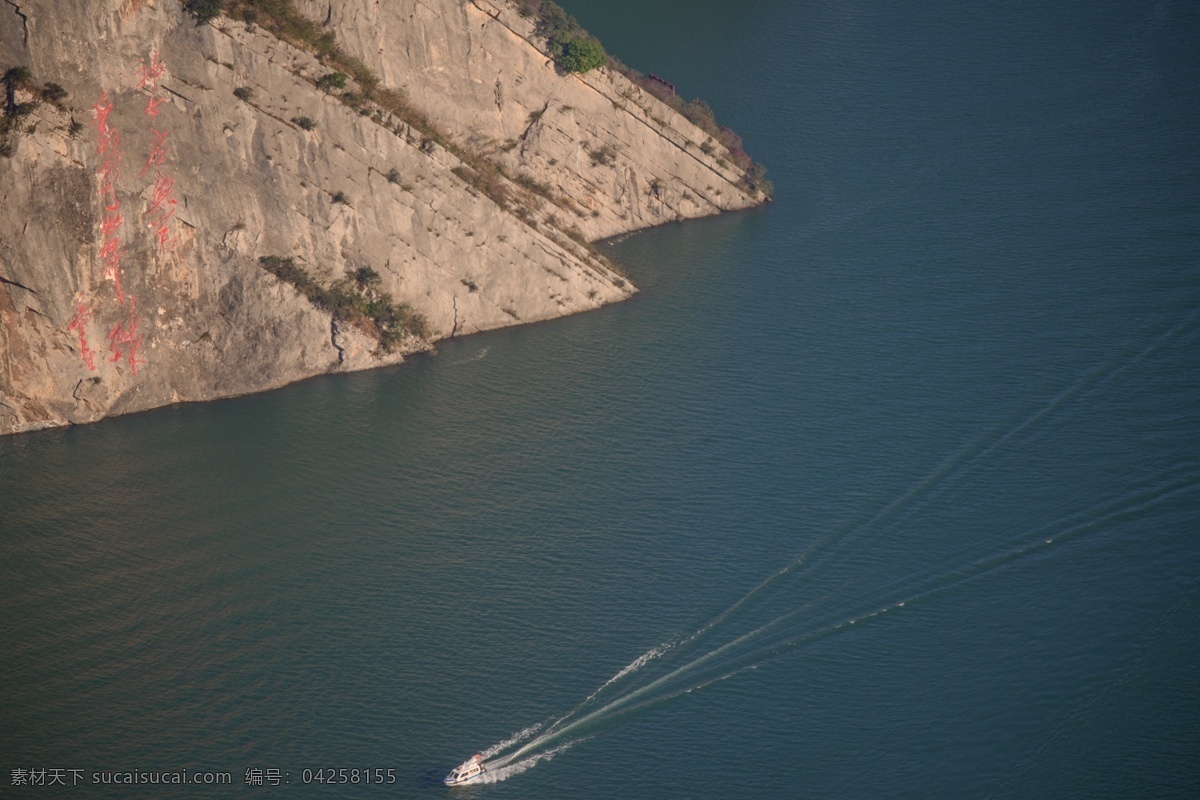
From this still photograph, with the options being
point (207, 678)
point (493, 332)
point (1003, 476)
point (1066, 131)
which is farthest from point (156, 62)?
point (1066, 131)

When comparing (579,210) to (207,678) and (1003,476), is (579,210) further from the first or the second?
(207,678)

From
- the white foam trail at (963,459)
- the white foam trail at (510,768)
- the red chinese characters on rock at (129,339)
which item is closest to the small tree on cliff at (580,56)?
the red chinese characters on rock at (129,339)

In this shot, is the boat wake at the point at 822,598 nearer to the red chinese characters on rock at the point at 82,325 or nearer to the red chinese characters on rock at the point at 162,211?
the red chinese characters on rock at the point at 82,325

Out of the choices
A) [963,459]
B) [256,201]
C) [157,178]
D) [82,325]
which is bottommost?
[963,459]

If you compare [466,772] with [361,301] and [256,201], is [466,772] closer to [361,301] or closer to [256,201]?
[361,301]

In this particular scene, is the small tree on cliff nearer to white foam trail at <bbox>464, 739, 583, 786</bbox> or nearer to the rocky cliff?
the rocky cliff

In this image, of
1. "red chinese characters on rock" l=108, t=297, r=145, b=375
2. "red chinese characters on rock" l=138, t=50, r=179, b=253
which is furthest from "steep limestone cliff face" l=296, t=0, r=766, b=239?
"red chinese characters on rock" l=108, t=297, r=145, b=375

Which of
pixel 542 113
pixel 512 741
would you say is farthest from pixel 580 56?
pixel 512 741
